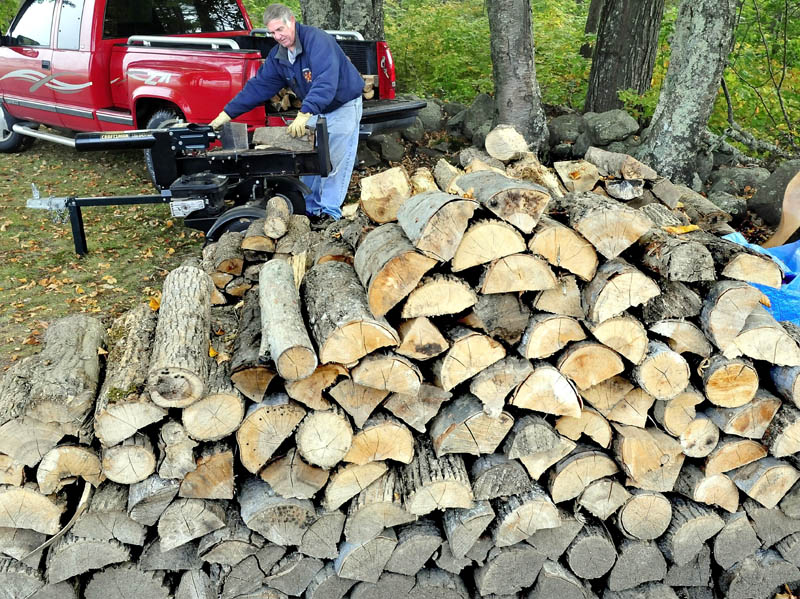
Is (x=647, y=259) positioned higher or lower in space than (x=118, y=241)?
higher

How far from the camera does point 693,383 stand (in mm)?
3002

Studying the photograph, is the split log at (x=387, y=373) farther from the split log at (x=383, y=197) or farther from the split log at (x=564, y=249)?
the split log at (x=383, y=197)

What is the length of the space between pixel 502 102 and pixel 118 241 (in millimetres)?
4564

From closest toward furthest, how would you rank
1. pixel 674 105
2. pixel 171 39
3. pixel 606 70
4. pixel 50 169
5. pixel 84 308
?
1. pixel 84 308
2. pixel 674 105
3. pixel 171 39
4. pixel 606 70
5. pixel 50 169

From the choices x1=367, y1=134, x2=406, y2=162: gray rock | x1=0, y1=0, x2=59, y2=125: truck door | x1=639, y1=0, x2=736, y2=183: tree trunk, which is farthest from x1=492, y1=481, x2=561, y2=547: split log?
x1=0, y1=0, x2=59, y2=125: truck door

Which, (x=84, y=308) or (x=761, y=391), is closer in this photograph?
(x=761, y=391)

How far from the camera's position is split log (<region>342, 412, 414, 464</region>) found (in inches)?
112

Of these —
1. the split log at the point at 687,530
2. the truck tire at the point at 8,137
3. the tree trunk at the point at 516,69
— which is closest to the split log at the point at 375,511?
the split log at the point at 687,530

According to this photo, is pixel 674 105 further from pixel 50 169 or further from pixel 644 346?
pixel 50 169

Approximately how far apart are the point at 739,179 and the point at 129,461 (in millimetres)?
6405

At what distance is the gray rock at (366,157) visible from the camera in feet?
27.8

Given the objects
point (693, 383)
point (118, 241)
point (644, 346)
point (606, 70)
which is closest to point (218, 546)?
point (644, 346)

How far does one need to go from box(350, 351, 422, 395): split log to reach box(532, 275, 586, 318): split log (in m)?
0.62

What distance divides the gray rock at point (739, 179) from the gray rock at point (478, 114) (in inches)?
122
